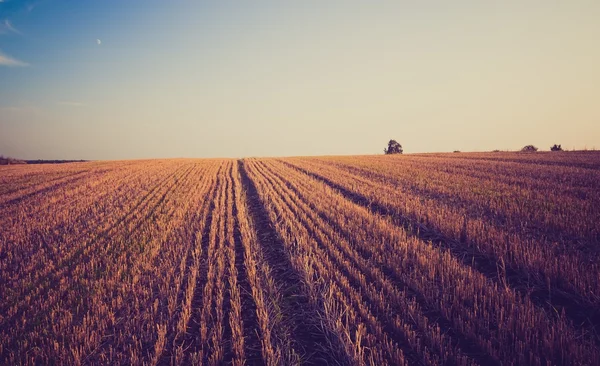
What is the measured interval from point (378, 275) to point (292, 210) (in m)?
5.89

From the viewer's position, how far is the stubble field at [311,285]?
11.4 feet

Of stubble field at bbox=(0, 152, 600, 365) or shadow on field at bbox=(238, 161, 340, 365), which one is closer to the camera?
stubble field at bbox=(0, 152, 600, 365)

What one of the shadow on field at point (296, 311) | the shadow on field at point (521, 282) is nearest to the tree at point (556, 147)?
the shadow on field at point (521, 282)

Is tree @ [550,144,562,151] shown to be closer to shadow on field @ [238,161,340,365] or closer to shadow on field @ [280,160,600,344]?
shadow on field @ [280,160,600,344]

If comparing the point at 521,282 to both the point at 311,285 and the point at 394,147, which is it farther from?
the point at 394,147

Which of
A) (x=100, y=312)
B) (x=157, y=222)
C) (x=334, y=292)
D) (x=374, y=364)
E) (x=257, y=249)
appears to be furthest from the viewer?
(x=157, y=222)

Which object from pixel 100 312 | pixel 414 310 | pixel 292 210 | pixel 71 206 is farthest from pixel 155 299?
pixel 71 206

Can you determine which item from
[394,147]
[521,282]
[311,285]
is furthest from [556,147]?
[311,285]

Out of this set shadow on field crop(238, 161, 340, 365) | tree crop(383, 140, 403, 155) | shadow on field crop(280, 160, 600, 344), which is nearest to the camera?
shadow on field crop(238, 161, 340, 365)

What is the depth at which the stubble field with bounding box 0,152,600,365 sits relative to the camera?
3.46m

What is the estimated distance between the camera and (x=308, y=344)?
3740 millimetres

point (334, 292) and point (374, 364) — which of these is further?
point (334, 292)

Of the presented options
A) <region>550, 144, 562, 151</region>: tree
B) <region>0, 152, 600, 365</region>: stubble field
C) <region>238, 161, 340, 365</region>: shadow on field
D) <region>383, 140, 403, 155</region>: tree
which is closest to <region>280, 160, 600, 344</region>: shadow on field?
<region>0, 152, 600, 365</region>: stubble field

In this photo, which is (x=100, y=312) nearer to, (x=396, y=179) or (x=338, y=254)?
(x=338, y=254)
